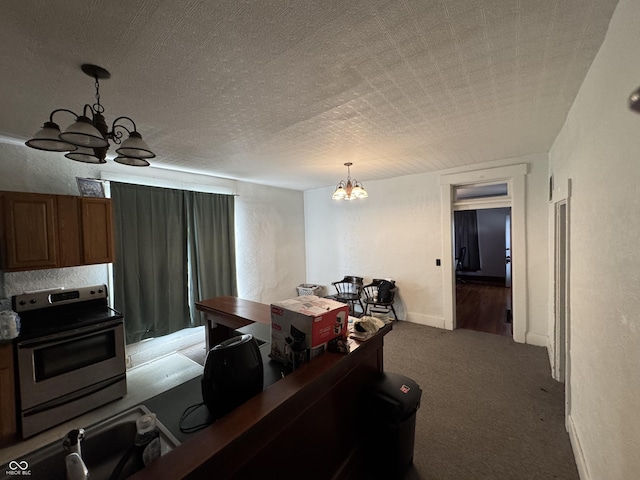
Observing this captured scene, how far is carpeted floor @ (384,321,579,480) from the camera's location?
181cm

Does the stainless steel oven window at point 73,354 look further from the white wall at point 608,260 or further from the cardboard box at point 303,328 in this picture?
the white wall at point 608,260

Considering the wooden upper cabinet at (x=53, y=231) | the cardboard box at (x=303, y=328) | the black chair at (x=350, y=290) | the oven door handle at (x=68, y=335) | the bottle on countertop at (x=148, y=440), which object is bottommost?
the black chair at (x=350, y=290)

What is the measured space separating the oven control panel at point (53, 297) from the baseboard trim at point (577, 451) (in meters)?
4.13

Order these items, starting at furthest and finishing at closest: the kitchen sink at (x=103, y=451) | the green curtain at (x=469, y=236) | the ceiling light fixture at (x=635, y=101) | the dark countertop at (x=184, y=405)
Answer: the green curtain at (x=469, y=236), the dark countertop at (x=184, y=405), the kitchen sink at (x=103, y=451), the ceiling light fixture at (x=635, y=101)

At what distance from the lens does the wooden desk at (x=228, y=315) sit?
2.39 meters

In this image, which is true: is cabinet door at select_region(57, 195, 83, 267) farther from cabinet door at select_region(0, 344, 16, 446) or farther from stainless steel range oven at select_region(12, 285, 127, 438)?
cabinet door at select_region(0, 344, 16, 446)

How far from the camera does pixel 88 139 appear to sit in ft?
4.21

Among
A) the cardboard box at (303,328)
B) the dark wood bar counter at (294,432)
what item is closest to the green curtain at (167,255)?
the cardboard box at (303,328)

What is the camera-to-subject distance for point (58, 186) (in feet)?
9.32

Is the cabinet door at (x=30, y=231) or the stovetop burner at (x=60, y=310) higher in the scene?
the cabinet door at (x=30, y=231)

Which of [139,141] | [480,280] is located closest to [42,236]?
[139,141]

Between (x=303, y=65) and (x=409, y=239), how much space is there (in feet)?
11.7

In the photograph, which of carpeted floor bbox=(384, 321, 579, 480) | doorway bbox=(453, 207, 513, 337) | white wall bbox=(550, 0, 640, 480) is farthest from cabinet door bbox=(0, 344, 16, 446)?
doorway bbox=(453, 207, 513, 337)

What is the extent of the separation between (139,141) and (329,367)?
1603 millimetres
